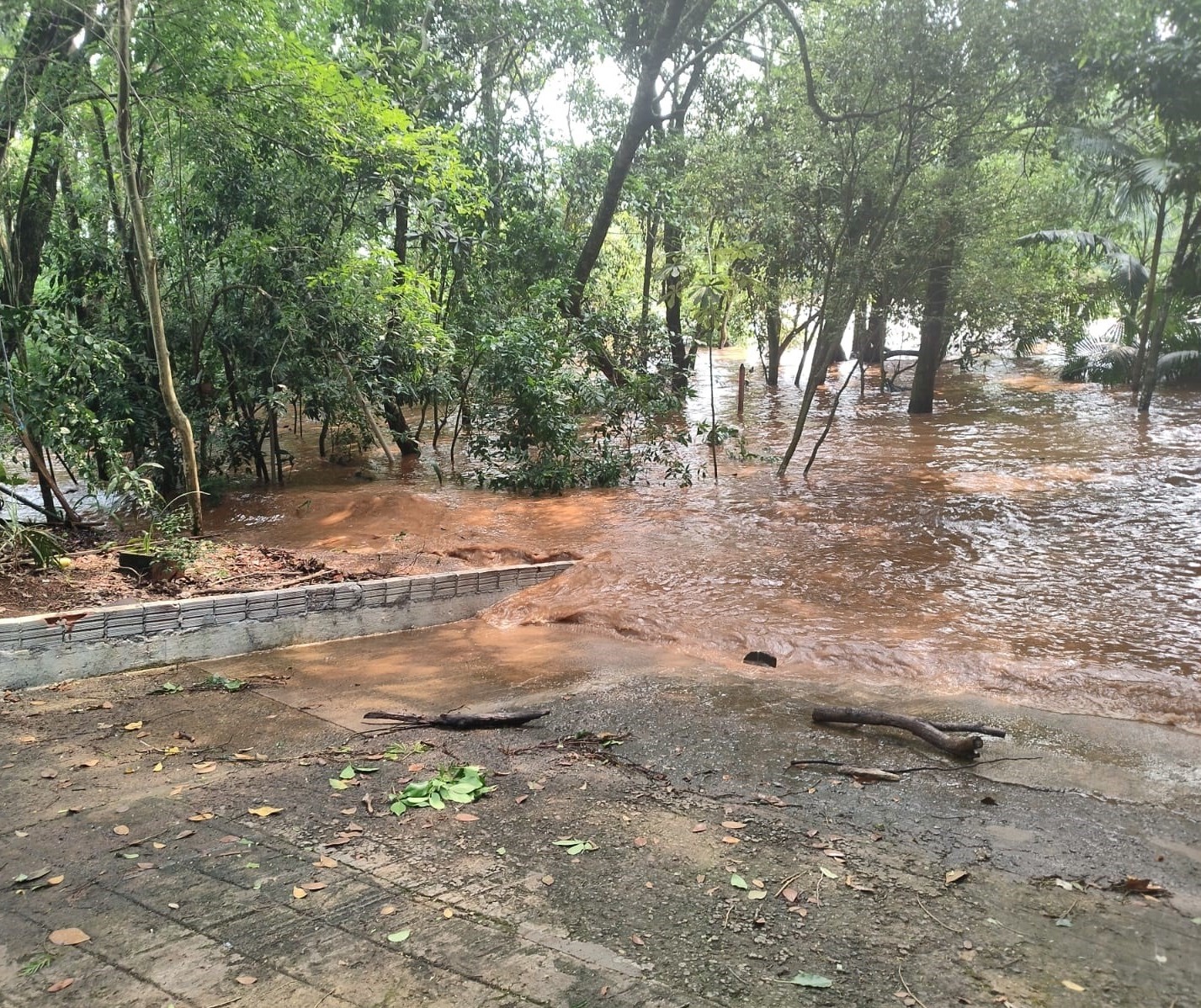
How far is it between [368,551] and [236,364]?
4.12 metres

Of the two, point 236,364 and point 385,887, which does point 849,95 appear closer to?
point 236,364

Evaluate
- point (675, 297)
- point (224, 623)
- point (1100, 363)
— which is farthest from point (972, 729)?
point (1100, 363)

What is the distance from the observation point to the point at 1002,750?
4.60 m

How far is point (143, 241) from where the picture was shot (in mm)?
7977

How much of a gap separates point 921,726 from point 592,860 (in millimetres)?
2038

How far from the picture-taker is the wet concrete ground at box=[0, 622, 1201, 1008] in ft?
8.73

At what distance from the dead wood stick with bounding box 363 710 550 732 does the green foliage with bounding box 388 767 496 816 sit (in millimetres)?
620

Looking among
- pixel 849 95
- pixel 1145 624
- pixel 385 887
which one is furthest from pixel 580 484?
pixel 385 887

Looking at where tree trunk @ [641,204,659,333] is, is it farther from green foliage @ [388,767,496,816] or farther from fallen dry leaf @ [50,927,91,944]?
fallen dry leaf @ [50,927,91,944]

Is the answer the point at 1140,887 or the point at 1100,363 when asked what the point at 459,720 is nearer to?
the point at 1140,887

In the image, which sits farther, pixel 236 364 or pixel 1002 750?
pixel 236 364

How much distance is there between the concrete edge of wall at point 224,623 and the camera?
546cm

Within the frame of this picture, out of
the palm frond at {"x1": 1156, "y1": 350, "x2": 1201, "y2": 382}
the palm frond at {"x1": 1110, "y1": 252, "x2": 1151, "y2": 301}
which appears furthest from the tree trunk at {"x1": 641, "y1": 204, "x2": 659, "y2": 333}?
the palm frond at {"x1": 1156, "y1": 350, "x2": 1201, "y2": 382}

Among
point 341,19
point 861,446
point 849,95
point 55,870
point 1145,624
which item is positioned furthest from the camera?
point 861,446
